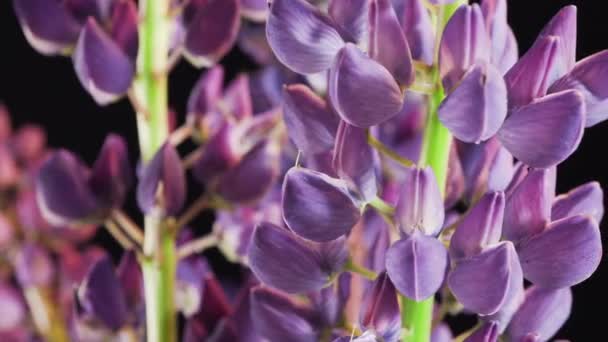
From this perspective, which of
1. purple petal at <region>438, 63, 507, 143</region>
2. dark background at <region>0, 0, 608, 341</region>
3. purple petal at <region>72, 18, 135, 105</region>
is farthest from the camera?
dark background at <region>0, 0, 608, 341</region>

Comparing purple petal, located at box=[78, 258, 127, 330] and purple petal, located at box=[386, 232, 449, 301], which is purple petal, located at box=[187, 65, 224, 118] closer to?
purple petal, located at box=[78, 258, 127, 330]

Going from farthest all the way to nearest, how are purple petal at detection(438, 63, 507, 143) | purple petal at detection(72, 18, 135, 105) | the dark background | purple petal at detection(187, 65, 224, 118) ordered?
the dark background → purple petal at detection(187, 65, 224, 118) → purple petal at detection(72, 18, 135, 105) → purple petal at detection(438, 63, 507, 143)

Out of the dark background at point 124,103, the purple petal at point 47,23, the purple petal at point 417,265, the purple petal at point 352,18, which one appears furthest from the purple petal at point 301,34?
the dark background at point 124,103

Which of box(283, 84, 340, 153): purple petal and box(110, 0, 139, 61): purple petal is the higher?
box(283, 84, 340, 153): purple petal

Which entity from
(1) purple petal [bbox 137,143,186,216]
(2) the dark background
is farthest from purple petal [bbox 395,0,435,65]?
(2) the dark background

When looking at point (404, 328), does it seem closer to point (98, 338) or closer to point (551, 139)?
point (551, 139)

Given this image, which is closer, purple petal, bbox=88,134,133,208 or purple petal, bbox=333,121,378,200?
purple petal, bbox=333,121,378,200

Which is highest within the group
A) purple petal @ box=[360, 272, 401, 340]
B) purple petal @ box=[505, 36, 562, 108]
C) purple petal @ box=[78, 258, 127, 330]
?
purple petal @ box=[505, 36, 562, 108]
